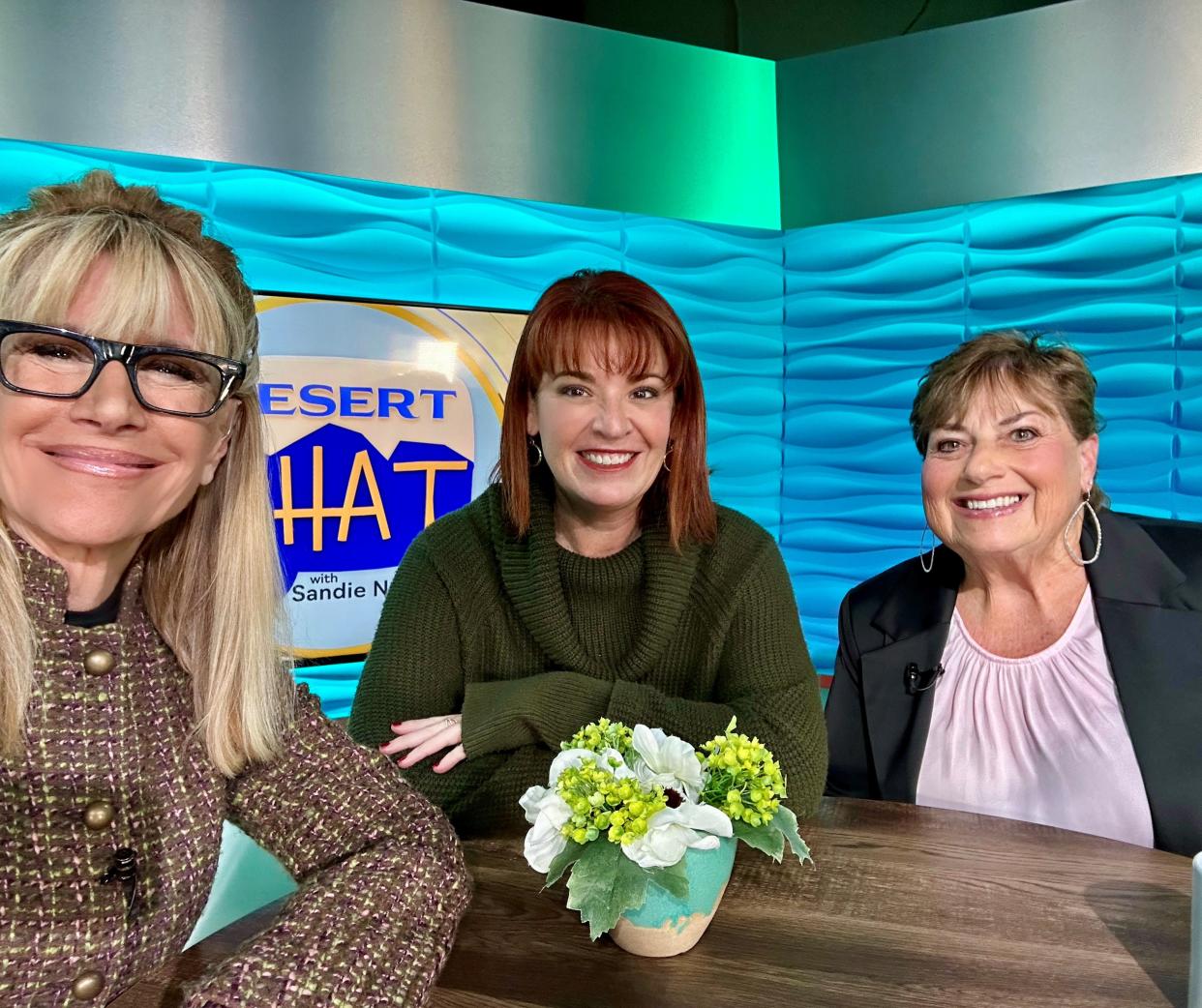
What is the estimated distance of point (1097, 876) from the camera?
145 centimetres

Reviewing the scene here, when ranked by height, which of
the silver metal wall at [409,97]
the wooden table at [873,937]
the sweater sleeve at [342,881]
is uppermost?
the silver metal wall at [409,97]

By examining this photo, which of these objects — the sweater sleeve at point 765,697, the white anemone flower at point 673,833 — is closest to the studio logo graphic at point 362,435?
the sweater sleeve at point 765,697

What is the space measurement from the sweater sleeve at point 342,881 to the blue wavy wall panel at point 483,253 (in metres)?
3.30

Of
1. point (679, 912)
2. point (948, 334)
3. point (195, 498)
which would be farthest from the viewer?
point (948, 334)

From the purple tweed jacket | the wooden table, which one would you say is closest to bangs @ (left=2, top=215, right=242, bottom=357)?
the purple tweed jacket

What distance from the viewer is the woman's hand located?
176 centimetres

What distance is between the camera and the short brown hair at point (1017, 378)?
2.17 meters

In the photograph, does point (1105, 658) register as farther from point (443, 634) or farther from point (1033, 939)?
point (443, 634)

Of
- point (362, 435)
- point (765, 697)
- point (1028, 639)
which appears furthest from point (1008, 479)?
point (362, 435)

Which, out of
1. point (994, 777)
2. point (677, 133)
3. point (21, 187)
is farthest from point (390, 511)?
point (994, 777)

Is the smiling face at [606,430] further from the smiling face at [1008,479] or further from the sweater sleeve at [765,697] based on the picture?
the smiling face at [1008,479]

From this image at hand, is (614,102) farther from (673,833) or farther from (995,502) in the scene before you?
(673,833)

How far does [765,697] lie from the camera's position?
1807 mm

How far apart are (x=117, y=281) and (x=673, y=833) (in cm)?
84
